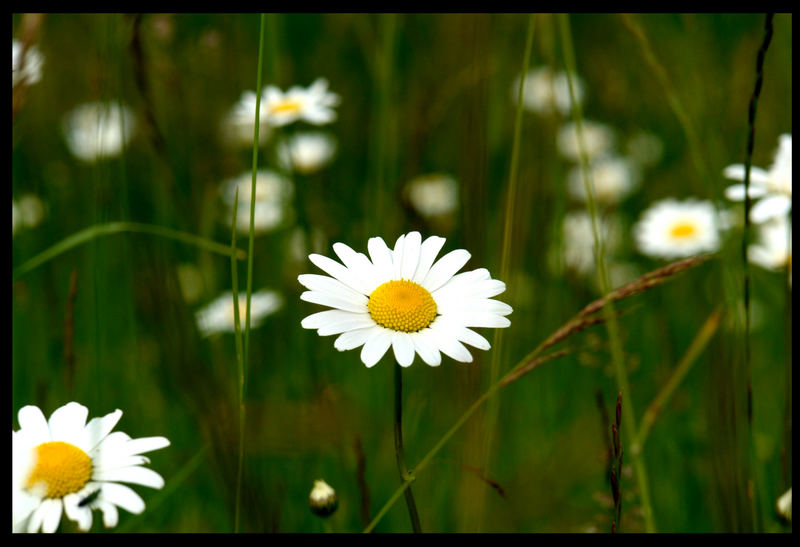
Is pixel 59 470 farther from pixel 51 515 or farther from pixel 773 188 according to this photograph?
pixel 773 188

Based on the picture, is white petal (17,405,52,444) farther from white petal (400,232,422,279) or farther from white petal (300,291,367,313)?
white petal (400,232,422,279)

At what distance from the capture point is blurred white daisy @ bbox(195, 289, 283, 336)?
1.93m

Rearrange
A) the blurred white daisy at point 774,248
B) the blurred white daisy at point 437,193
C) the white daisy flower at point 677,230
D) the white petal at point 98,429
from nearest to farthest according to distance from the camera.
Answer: the white petal at point 98,429
the blurred white daisy at point 774,248
the white daisy flower at point 677,230
the blurred white daisy at point 437,193

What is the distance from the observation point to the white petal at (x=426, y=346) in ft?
2.89

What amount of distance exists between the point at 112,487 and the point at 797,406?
1.10m

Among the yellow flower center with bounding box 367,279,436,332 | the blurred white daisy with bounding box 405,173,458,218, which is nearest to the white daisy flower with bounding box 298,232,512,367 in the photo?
the yellow flower center with bounding box 367,279,436,332

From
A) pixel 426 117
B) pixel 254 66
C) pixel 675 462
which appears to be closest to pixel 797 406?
pixel 675 462

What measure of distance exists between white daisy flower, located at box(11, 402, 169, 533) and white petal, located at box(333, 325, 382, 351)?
0.69 ft

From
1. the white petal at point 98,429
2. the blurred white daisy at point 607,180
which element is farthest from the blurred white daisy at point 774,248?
the white petal at point 98,429

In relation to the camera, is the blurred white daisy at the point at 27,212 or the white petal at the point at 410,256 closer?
the white petal at the point at 410,256

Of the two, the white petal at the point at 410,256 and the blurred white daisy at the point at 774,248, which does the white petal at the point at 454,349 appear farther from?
the blurred white daisy at the point at 774,248

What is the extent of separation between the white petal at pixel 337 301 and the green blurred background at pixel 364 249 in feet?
0.70

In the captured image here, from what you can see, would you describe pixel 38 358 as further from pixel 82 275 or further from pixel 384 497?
pixel 384 497
